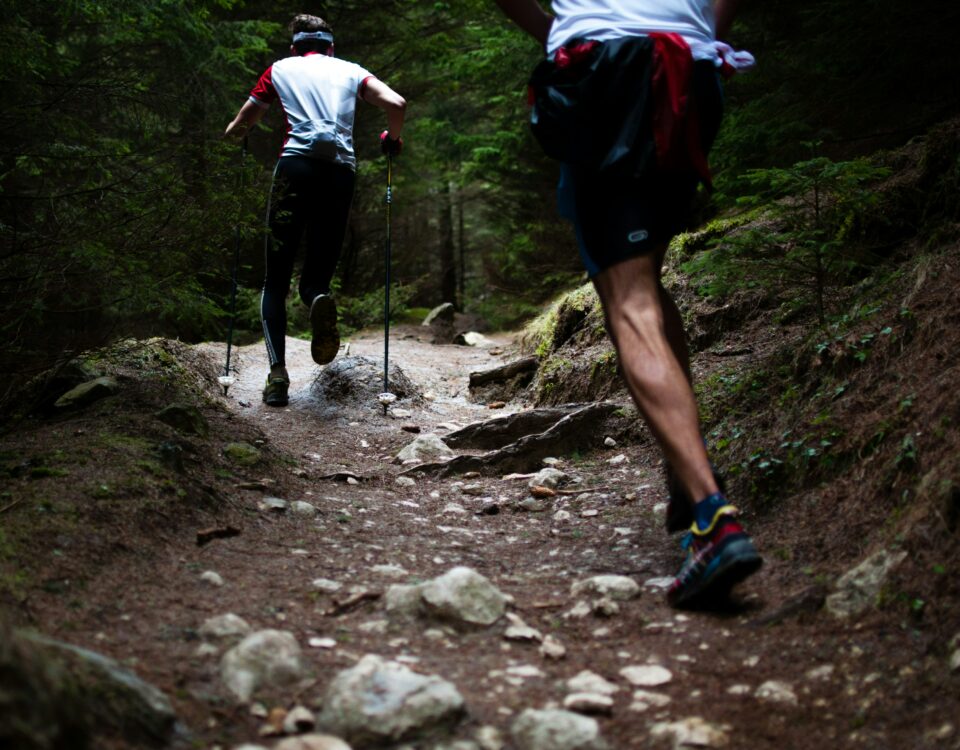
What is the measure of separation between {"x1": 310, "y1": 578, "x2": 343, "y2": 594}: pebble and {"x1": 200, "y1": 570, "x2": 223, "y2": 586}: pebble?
0.28 meters

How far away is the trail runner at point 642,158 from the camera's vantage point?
7.66 ft

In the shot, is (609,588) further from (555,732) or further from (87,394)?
(87,394)

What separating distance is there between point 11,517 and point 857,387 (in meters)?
2.94

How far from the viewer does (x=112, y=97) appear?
4.38m

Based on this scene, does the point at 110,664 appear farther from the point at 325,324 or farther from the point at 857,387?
the point at 325,324

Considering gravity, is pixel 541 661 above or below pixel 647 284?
below

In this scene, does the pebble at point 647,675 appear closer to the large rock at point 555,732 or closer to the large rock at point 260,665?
the large rock at point 555,732

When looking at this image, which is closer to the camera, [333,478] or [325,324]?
[333,478]

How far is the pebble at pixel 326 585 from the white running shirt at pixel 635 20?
6.12 ft

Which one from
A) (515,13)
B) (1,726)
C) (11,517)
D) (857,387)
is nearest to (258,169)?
(515,13)

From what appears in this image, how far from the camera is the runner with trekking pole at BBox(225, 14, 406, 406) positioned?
18.5ft

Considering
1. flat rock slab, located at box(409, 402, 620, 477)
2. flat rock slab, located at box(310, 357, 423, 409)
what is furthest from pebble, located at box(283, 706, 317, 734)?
flat rock slab, located at box(310, 357, 423, 409)

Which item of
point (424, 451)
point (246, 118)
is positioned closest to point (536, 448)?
point (424, 451)

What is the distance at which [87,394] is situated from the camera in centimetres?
408
